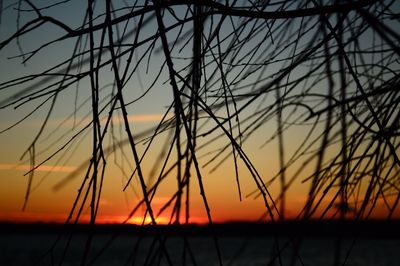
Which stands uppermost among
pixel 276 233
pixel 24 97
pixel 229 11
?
pixel 229 11

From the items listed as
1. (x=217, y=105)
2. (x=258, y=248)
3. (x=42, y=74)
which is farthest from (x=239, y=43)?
(x=258, y=248)

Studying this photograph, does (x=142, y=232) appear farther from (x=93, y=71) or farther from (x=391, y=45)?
(x=391, y=45)

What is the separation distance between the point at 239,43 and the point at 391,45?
250mm

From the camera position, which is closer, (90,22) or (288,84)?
(90,22)

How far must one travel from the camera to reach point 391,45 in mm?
754

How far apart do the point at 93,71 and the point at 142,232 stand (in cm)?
21

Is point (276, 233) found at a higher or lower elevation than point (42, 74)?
lower

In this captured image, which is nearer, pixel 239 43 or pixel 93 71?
pixel 93 71

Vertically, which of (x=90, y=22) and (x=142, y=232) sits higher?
(x=90, y=22)

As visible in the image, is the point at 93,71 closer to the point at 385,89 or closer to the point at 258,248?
the point at 385,89

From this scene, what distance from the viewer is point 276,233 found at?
2.00ft

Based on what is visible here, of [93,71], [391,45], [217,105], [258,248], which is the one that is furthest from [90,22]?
[258,248]

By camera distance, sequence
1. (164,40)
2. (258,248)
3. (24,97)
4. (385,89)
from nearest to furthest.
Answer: (164,40) → (24,97) → (385,89) → (258,248)

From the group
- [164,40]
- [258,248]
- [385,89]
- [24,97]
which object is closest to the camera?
[164,40]
